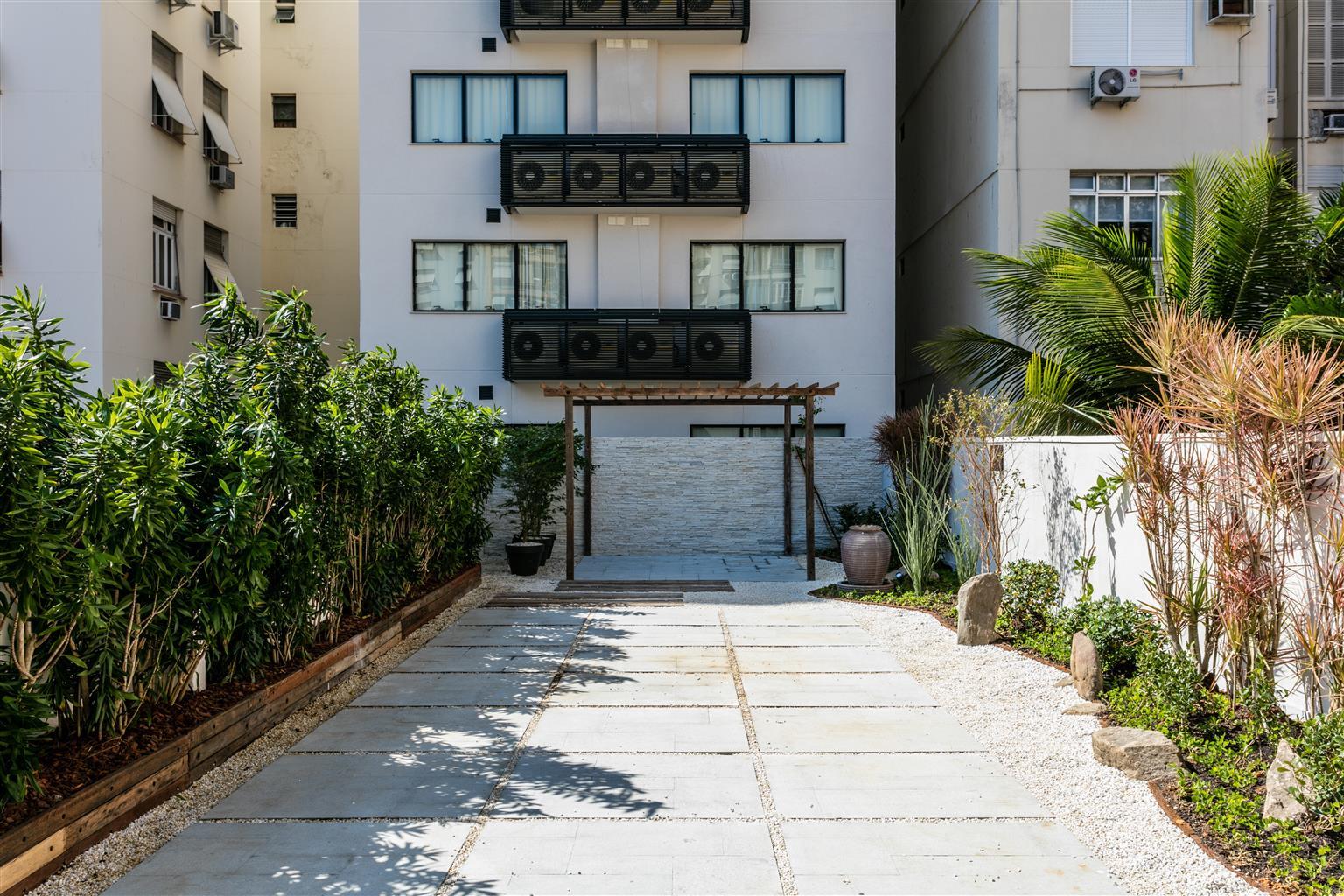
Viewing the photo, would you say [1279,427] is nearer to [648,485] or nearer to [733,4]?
[648,485]

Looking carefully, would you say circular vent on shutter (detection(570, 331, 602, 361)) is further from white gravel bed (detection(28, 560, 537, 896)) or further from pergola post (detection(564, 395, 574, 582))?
white gravel bed (detection(28, 560, 537, 896))

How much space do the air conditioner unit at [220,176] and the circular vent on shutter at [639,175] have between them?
9.00 metres

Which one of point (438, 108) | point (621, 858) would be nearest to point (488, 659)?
point (621, 858)

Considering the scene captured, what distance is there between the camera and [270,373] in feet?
21.4

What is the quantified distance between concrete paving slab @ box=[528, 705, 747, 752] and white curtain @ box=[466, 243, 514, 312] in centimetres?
1304

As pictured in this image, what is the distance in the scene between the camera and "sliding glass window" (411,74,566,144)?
18703mm

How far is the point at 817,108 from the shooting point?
61.4ft

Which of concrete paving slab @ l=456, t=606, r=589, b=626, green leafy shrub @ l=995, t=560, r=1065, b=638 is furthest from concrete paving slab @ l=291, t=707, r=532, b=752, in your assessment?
green leafy shrub @ l=995, t=560, r=1065, b=638

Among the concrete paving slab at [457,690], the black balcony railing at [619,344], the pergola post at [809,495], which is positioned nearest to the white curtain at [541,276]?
the black balcony railing at [619,344]

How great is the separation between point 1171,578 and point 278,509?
5.88m

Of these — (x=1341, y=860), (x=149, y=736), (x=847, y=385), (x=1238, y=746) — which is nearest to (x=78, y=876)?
(x=149, y=736)

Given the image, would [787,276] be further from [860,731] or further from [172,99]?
[860,731]

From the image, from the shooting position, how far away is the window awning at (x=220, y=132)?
2033cm

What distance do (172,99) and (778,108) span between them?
1155cm
